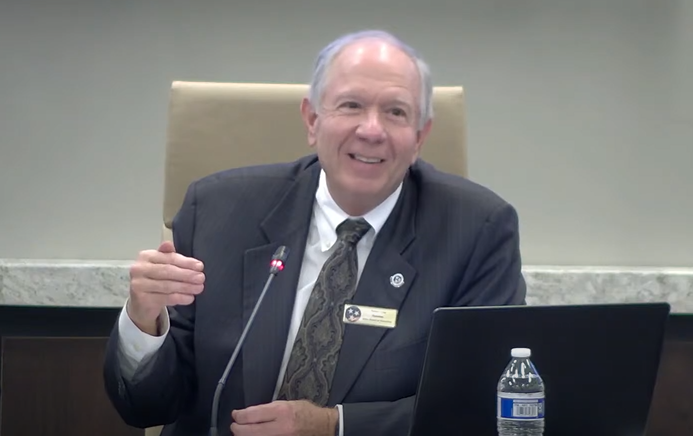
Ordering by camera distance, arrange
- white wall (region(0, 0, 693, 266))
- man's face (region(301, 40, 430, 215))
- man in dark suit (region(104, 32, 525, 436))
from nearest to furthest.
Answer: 1. man in dark suit (region(104, 32, 525, 436))
2. man's face (region(301, 40, 430, 215))
3. white wall (region(0, 0, 693, 266))

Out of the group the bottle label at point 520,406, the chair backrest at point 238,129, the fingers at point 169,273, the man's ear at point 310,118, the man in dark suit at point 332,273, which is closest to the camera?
the bottle label at point 520,406

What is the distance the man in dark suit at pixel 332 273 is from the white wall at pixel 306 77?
3.91 ft

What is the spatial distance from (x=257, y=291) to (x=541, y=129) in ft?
5.38

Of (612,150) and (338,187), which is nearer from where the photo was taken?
(338,187)

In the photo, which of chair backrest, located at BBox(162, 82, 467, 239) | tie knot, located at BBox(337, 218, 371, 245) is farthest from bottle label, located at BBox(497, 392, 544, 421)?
chair backrest, located at BBox(162, 82, 467, 239)

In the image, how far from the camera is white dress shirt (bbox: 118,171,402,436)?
1.85 meters

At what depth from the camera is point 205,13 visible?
3.23 metres

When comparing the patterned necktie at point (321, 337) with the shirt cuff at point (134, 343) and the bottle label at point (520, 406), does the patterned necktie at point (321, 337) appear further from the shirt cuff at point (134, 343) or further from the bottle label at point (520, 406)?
the bottle label at point (520, 406)

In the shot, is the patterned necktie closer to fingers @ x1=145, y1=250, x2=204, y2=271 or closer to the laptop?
fingers @ x1=145, y1=250, x2=204, y2=271

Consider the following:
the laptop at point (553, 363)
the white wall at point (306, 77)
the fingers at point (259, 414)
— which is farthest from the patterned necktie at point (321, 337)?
the white wall at point (306, 77)

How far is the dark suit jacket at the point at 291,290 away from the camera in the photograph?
1.87 meters

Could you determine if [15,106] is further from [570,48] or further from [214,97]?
[570,48]

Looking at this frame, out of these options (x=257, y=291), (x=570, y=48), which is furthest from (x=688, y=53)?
(x=257, y=291)

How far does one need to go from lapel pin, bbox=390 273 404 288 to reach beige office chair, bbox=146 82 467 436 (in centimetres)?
41
